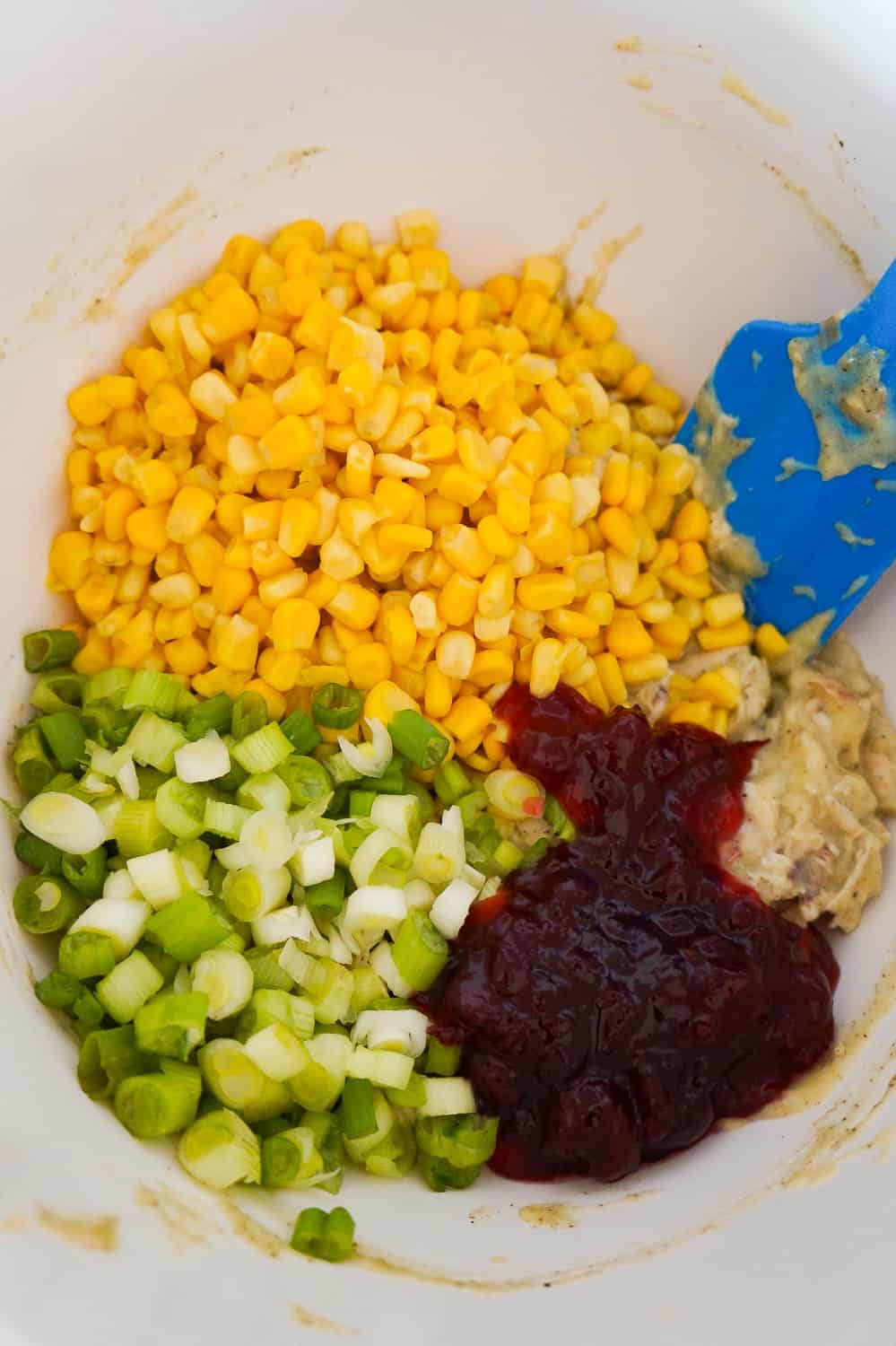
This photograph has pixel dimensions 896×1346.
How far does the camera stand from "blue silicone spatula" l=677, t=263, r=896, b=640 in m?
2.15

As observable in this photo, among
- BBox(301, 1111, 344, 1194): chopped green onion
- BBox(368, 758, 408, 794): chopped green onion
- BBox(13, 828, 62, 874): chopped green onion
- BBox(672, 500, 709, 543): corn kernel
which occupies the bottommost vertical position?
BBox(13, 828, 62, 874): chopped green onion

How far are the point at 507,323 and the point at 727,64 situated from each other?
2.13ft

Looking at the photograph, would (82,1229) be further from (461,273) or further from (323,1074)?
(461,273)

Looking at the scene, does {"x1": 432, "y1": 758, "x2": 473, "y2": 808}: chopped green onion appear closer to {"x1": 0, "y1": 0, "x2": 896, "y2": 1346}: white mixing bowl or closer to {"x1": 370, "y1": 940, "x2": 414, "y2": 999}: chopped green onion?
{"x1": 370, "y1": 940, "x2": 414, "y2": 999}: chopped green onion

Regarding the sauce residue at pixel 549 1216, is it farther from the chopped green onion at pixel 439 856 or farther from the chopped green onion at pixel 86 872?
the chopped green onion at pixel 86 872

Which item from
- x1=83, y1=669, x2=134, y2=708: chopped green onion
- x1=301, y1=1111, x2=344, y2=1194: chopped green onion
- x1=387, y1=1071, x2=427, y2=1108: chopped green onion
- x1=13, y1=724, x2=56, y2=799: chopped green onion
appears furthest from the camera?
x1=83, y1=669, x2=134, y2=708: chopped green onion

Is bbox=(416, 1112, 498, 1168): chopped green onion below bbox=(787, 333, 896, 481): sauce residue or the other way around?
below

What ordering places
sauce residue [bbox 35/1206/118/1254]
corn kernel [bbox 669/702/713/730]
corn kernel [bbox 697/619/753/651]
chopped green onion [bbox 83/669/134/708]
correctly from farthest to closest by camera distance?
corn kernel [bbox 697/619/753/651], corn kernel [bbox 669/702/713/730], chopped green onion [bbox 83/669/134/708], sauce residue [bbox 35/1206/118/1254]

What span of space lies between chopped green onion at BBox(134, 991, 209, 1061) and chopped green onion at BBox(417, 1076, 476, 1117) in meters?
0.41

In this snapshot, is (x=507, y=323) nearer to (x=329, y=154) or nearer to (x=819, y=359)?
(x=329, y=154)

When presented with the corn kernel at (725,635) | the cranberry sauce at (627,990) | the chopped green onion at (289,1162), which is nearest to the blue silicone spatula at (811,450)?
the corn kernel at (725,635)

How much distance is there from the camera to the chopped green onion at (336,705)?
6.86 feet

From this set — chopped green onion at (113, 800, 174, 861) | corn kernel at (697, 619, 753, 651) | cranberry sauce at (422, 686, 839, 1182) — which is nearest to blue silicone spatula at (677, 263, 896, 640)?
corn kernel at (697, 619, 753, 651)

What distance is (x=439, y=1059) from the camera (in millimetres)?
1954
